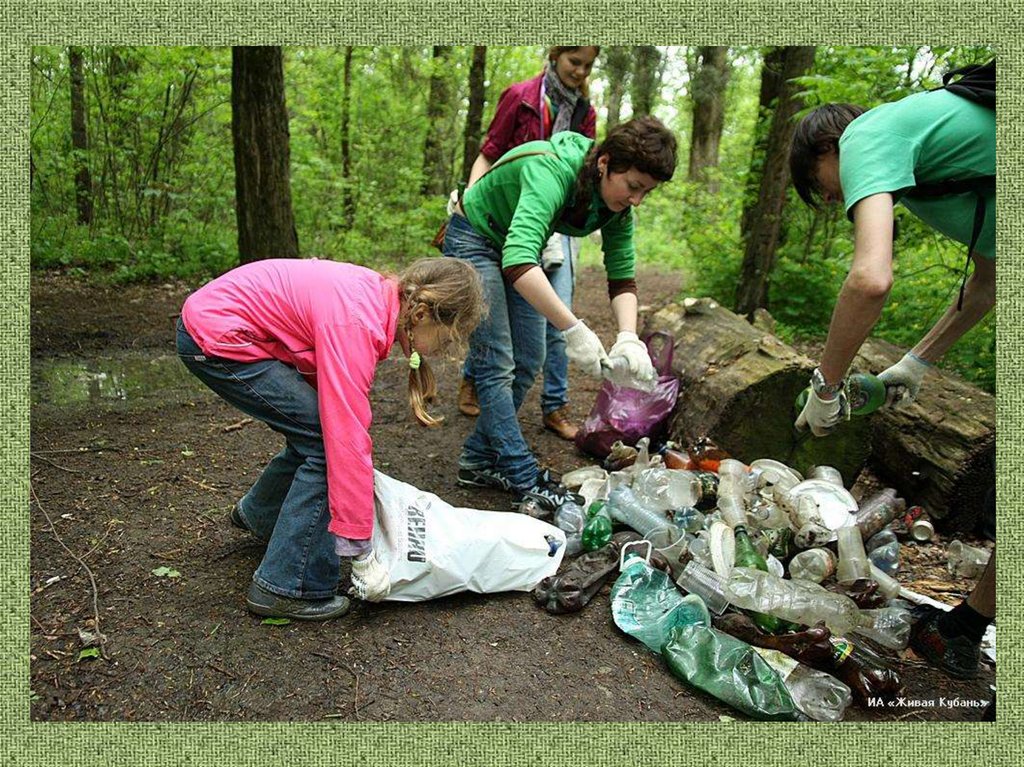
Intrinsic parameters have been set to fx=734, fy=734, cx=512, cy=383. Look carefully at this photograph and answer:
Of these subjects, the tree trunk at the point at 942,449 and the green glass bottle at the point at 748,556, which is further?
the tree trunk at the point at 942,449

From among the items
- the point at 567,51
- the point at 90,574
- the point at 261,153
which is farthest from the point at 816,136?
the point at 261,153

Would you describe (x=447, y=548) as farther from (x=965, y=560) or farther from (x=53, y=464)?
(x=965, y=560)

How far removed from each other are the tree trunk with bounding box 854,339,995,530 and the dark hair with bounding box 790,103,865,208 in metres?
1.67

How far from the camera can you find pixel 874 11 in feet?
5.58

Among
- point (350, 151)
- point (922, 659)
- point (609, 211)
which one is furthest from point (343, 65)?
point (922, 659)

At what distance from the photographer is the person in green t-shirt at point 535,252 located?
8.95ft

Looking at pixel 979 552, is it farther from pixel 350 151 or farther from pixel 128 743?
pixel 350 151

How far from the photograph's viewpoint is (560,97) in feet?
12.7

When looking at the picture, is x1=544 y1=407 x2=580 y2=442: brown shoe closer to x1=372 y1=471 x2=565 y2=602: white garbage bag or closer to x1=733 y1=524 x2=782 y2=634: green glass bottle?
x1=733 y1=524 x2=782 y2=634: green glass bottle

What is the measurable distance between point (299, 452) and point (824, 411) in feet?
5.56

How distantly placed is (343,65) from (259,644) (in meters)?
10.4

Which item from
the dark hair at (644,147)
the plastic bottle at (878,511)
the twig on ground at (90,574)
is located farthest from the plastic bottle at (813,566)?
the twig on ground at (90,574)

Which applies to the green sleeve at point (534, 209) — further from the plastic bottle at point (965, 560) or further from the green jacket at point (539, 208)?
the plastic bottle at point (965, 560)

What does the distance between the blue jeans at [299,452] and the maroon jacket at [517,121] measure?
2.06 metres
